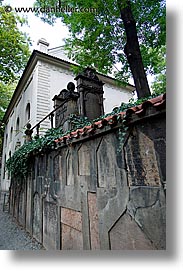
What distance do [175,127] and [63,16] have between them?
2.25 m

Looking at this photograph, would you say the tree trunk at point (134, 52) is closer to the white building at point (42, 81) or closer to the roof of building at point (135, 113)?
the roof of building at point (135, 113)

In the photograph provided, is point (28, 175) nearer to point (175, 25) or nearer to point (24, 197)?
point (24, 197)

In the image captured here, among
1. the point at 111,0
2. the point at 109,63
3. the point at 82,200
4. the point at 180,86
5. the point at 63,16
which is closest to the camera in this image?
the point at 180,86

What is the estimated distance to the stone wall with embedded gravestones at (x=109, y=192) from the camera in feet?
3.67

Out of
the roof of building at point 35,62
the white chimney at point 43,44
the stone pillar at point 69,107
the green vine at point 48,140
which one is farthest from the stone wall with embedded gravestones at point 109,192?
the roof of building at point 35,62

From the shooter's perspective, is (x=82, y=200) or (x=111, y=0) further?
(x=111, y=0)

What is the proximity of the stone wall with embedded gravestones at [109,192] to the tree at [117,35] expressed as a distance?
1.91m

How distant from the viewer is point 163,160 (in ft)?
3.62

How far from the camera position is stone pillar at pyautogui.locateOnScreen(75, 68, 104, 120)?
3506mm

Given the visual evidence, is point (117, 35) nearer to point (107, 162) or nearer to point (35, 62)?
point (107, 162)

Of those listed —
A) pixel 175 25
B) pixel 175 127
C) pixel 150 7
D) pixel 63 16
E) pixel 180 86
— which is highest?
pixel 150 7

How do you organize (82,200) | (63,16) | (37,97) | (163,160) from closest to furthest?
(163,160) < (82,200) < (63,16) < (37,97)

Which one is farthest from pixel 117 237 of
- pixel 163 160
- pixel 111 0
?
pixel 111 0

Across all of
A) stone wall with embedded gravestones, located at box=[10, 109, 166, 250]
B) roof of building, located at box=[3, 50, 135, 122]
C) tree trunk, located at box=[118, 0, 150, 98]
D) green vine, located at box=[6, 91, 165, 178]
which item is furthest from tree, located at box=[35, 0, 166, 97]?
roof of building, located at box=[3, 50, 135, 122]
